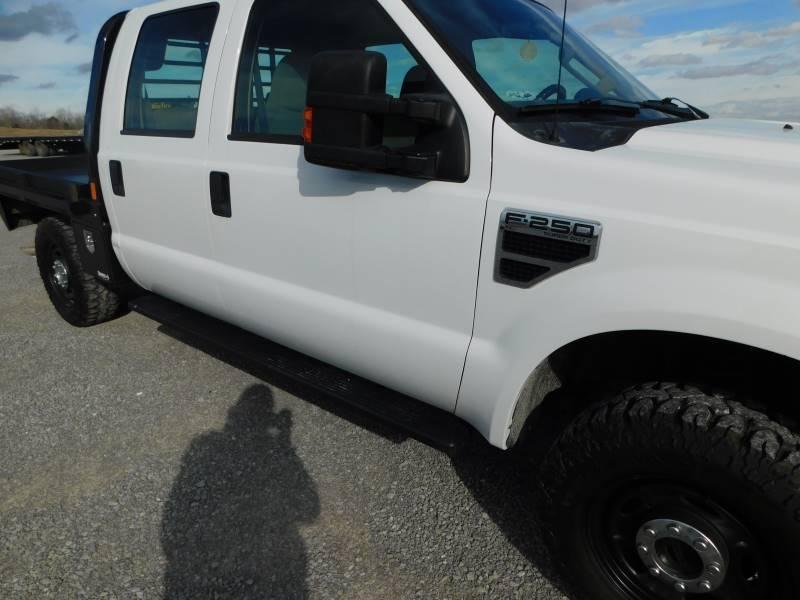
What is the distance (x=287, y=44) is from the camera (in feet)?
8.06

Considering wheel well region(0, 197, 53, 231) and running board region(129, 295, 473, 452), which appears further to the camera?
wheel well region(0, 197, 53, 231)

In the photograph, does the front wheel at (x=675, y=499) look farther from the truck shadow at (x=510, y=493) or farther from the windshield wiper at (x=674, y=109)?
the windshield wiper at (x=674, y=109)

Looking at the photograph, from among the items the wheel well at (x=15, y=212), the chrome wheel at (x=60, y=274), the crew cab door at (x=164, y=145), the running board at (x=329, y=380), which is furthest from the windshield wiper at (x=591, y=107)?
the wheel well at (x=15, y=212)

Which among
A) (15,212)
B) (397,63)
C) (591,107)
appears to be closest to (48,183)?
(15,212)

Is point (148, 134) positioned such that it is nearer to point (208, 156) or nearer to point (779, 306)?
point (208, 156)

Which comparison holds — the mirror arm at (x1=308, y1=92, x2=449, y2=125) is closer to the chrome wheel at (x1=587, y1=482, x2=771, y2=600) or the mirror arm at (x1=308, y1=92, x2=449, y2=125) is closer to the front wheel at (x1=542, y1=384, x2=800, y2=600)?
the front wheel at (x1=542, y1=384, x2=800, y2=600)

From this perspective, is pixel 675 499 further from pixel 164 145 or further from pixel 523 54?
pixel 164 145

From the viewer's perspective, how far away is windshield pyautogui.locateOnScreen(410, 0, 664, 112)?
193 cm

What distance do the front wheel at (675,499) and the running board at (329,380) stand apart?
0.47 m

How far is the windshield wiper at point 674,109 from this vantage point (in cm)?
232

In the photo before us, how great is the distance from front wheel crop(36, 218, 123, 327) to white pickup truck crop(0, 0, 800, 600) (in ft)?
5.06

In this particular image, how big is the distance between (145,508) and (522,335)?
5.72ft

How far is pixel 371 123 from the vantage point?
1.70 m

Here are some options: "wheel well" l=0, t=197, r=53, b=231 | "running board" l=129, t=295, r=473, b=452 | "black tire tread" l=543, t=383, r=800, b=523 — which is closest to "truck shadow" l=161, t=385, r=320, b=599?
"running board" l=129, t=295, r=473, b=452
